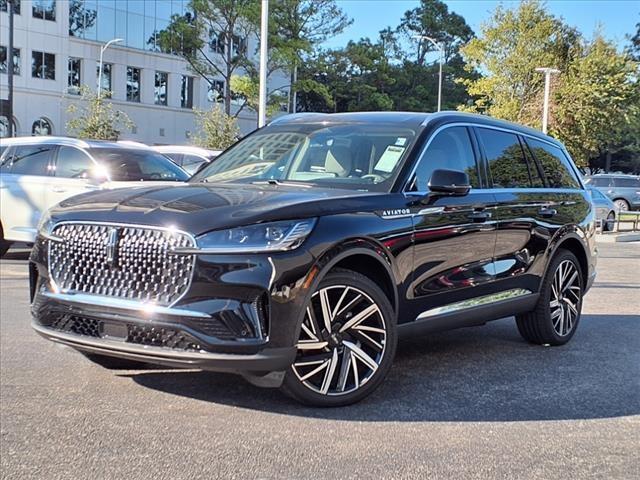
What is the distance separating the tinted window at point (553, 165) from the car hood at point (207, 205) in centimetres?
246

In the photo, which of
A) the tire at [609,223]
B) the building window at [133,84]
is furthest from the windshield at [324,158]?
the building window at [133,84]

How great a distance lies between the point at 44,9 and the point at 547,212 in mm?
43872

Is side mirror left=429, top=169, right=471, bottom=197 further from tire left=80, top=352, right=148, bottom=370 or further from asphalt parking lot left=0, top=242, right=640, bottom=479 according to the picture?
tire left=80, top=352, right=148, bottom=370

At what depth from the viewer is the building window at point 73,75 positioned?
46.5 m

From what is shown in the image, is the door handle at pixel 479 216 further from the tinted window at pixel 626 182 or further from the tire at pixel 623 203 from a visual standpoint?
the tinted window at pixel 626 182

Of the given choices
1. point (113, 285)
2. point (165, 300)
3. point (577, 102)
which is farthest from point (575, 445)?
point (577, 102)

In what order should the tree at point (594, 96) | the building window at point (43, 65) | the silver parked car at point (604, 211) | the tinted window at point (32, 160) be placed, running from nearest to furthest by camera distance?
the tinted window at point (32, 160), the silver parked car at point (604, 211), the tree at point (594, 96), the building window at point (43, 65)

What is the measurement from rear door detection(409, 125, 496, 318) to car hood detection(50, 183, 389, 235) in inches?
18.4

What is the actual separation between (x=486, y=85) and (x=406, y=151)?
31.8 m

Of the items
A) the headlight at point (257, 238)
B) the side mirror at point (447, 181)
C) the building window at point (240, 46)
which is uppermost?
the building window at point (240, 46)

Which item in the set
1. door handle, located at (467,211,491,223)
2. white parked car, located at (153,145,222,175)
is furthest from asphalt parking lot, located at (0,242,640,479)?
white parked car, located at (153,145,222,175)

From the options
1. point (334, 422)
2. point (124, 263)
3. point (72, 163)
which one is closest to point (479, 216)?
point (334, 422)

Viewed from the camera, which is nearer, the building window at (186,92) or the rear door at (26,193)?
the rear door at (26,193)

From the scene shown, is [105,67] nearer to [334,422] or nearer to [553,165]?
[553,165]
